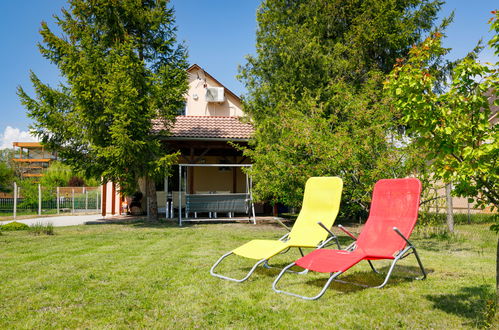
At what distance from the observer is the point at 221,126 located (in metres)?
16.9

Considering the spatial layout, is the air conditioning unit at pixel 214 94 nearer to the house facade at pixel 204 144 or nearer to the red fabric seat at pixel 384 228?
the house facade at pixel 204 144

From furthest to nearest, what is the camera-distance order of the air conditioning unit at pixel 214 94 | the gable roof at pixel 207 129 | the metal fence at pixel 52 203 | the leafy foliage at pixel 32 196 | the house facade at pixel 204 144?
1. the leafy foliage at pixel 32 196
2. the metal fence at pixel 52 203
3. the air conditioning unit at pixel 214 94
4. the house facade at pixel 204 144
5. the gable roof at pixel 207 129

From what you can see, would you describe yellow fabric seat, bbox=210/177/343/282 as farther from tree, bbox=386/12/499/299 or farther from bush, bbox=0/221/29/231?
bush, bbox=0/221/29/231

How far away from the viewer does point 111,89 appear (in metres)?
11.3

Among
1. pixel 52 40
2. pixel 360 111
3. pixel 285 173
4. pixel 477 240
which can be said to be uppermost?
pixel 52 40

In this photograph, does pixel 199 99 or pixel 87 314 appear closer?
pixel 87 314

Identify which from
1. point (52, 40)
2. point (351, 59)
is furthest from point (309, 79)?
point (52, 40)

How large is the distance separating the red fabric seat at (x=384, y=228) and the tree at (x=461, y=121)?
134cm

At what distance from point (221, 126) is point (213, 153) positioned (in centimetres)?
134

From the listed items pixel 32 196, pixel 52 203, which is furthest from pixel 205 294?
pixel 32 196

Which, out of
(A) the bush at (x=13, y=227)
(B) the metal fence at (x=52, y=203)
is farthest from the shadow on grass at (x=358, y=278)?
(B) the metal fence at (x=52, y=203)

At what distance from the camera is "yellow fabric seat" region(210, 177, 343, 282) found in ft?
17.5

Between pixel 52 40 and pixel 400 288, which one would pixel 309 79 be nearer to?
pixel 52 40

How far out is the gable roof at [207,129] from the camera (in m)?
15.0
